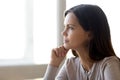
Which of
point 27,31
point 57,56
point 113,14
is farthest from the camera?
point 113,14

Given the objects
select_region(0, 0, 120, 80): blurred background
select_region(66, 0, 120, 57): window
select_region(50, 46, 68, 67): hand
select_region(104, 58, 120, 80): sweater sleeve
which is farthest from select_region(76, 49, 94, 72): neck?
select_region(66, 0, 120, 57): window

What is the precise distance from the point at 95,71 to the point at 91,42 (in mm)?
139

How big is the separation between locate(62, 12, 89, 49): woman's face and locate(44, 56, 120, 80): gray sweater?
0.41 feet

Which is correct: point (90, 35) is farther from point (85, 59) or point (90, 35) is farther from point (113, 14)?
point (113, 14)

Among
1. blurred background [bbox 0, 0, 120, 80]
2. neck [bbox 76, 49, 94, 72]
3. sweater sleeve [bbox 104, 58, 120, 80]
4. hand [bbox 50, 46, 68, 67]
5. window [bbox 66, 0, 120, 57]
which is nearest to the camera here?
sweater sleeve [bbox 104, 58, 120, 80]

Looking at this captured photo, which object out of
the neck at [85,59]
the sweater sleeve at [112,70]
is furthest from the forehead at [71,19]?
the sweater sleeve at [112,70]

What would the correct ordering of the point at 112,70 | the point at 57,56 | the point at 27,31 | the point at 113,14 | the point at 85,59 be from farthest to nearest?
the point at 113,14 < the point at 27,31 < the point at 57,56 < the point at 85,59 < the point at 112,70

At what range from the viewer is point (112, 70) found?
3.64ft

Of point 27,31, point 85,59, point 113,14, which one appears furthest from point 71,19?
point 113,14

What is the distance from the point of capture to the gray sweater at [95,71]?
3.65ft

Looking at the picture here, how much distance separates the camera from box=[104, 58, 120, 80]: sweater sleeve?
3.58 ft

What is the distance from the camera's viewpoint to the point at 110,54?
118 centimetres

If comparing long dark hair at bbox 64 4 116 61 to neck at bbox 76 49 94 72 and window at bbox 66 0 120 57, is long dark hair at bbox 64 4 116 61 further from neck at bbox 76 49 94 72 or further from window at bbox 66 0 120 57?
window at bbox 66 0 120 57

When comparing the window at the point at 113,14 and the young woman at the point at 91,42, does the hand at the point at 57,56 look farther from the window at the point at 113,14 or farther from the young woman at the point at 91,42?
the window at the point at 113,14
